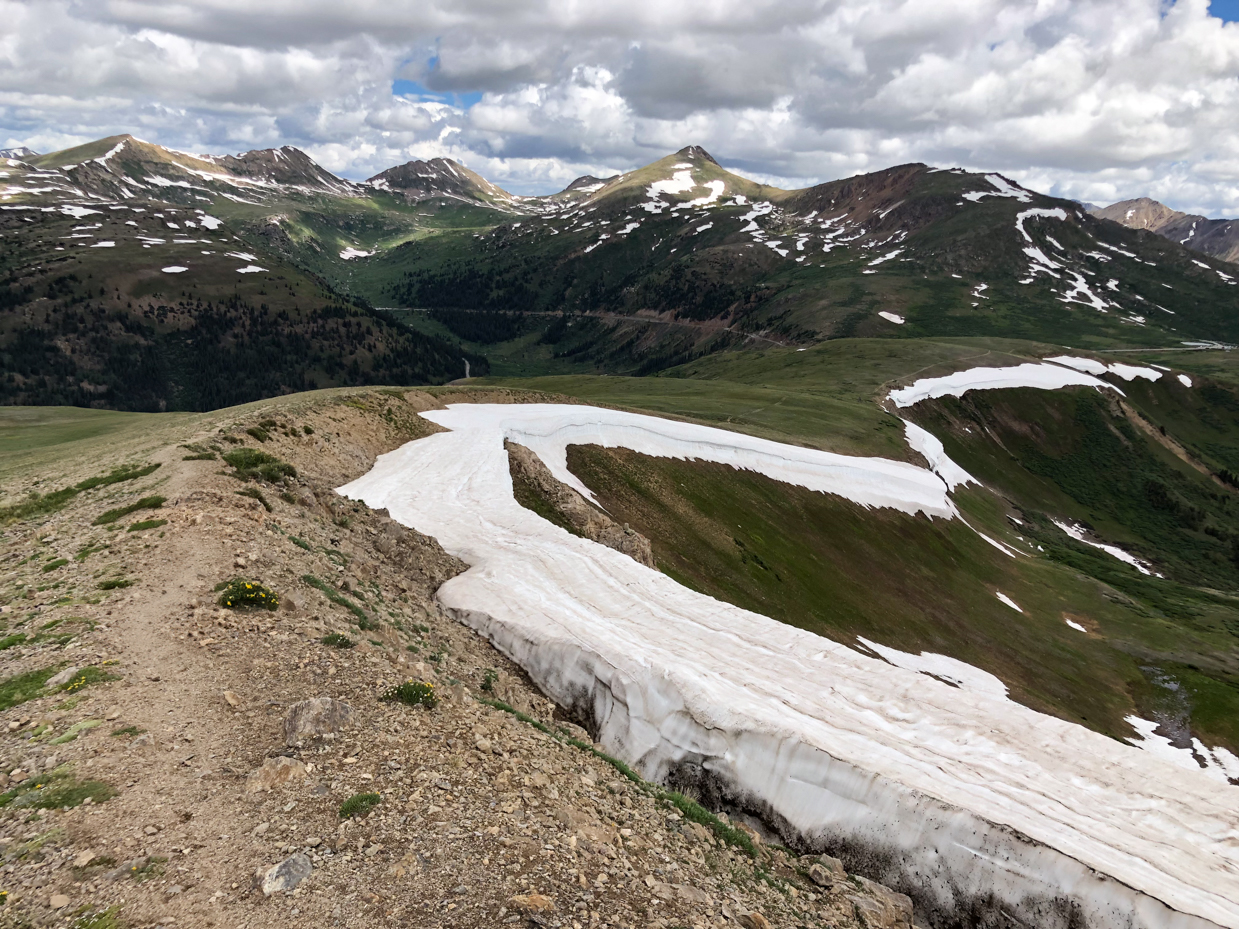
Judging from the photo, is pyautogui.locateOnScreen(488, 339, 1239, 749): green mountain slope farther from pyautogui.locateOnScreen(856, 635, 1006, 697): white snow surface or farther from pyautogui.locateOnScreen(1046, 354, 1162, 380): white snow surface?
pyautogui.locateOnScreen(1046, 354, 1162, 380): white snow surface

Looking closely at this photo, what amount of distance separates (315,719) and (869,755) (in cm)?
1403

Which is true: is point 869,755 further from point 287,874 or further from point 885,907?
point 287,874

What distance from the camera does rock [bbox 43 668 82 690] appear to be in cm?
1223

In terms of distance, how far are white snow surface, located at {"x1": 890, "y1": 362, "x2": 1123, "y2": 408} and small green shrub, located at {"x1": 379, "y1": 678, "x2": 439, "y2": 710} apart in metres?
119

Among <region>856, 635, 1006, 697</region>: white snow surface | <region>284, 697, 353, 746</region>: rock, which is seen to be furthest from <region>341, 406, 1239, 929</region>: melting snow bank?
<region>856, 635, 1006, 697</region>: white snow surface

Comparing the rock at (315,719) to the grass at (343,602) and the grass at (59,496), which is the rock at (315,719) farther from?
the grass at (59,496)

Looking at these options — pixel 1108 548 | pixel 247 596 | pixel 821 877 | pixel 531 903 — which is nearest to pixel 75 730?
pixel 247 596

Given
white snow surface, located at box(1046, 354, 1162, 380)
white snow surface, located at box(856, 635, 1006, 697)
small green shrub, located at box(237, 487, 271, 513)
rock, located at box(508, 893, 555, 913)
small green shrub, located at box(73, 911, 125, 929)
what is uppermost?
white snow surface, located at box(1046, 354, 1162, 380)

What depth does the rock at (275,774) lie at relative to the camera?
10.9 m

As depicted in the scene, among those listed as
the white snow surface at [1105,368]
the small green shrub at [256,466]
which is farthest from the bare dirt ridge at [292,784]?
the white snow surface at [1105,368]

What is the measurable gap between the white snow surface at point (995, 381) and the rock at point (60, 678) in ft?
407

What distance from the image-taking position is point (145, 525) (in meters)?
19.2

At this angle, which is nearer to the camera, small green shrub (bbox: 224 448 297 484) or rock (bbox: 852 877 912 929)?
rock (bbox: 852 877 912 929)

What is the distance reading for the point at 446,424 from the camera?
5050cm
